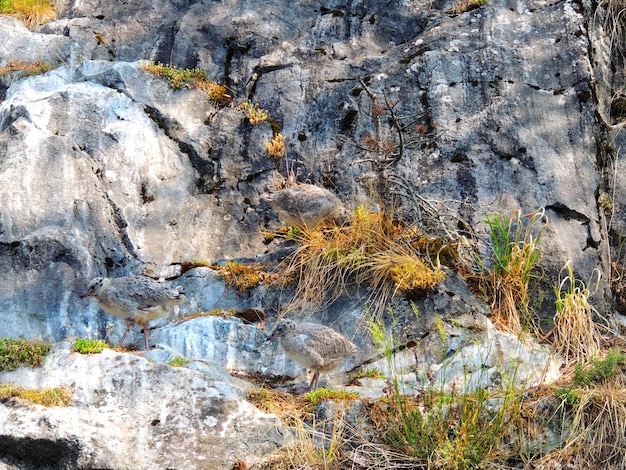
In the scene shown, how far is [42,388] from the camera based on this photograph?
7977 millimetres

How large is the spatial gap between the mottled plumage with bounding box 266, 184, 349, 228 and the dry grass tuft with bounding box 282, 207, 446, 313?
19cm

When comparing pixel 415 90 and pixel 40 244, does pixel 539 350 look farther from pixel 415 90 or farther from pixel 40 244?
pixel 40 244

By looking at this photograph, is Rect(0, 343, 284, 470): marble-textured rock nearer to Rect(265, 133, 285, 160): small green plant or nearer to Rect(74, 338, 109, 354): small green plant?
Rect(74, 338, 109, 354): small green plant

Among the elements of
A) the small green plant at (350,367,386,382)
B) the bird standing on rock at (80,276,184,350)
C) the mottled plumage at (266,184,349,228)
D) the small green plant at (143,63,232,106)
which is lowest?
the small green plant at (350,367,386,382)

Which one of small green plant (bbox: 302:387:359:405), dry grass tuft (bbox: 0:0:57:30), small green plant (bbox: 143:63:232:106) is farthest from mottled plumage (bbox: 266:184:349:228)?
dry grass tuft (bbox: 0:0:57:30)

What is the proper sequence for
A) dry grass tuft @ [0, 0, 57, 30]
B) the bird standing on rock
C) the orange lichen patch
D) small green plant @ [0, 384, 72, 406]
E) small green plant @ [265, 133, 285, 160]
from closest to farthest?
small green plant @ [0, 384, 72, 406] < the bird standing on rock < small green plant @ [265, 133, 285, 160] < the orange lichen patch < dry grass tuft @ [0, 0, 57, 30]

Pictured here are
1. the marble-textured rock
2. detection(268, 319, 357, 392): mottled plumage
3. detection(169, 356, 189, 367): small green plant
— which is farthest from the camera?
detection(268, 319, 357, 392): mottled plumage

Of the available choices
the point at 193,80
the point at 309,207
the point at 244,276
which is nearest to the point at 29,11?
the point at 193,80

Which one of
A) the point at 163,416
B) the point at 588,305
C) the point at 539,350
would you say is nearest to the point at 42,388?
the point at 163,416

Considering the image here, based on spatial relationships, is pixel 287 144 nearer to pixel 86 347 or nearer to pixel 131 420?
pixel 86 347

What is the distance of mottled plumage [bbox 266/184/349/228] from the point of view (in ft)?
35.3

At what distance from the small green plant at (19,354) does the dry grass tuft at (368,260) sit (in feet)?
10.2

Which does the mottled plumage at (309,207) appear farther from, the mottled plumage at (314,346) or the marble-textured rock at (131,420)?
the marble-textured rock at (131,420)

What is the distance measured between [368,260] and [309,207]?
1.10 metres
